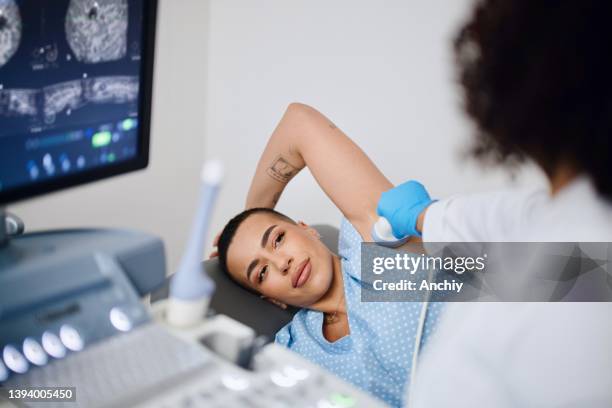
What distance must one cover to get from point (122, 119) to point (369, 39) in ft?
3.63

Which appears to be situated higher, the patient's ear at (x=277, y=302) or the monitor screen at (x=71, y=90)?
the monitor screen at (x=71, y=90)

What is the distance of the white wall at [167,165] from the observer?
206cm

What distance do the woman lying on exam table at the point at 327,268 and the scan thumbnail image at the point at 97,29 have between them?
753 mm

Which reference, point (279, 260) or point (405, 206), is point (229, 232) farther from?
point (405, 206)

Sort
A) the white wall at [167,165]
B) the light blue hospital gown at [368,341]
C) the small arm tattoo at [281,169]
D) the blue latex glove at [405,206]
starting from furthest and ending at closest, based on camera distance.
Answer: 1. the white wall at [167,165]
2. the small arm tattoo at [281,169]
3. the light blue hospital gown at [368,341]
4. the blue latex glove at [405,206]

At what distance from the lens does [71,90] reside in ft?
2.56

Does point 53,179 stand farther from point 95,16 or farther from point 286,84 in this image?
point 286,84

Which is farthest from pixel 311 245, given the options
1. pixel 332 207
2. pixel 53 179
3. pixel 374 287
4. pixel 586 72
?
pixel 586 72

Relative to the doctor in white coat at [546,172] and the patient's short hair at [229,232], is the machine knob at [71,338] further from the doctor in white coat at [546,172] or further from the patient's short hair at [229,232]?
the patient's short hair at [229,232]

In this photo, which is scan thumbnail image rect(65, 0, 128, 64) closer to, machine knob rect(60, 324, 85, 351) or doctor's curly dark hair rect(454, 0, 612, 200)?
machine knob rect(60, 324, 85, 351)

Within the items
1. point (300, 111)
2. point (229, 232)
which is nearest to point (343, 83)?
point (300, 111)

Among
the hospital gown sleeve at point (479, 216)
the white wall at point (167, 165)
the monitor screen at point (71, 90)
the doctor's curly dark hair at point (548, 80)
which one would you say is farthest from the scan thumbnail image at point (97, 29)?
the white wall at point (167, 165)

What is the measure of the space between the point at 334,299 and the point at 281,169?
1.17 ft

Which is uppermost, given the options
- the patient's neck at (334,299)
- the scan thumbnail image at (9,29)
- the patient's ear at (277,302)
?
the scan thumbnail image at (9,29)
